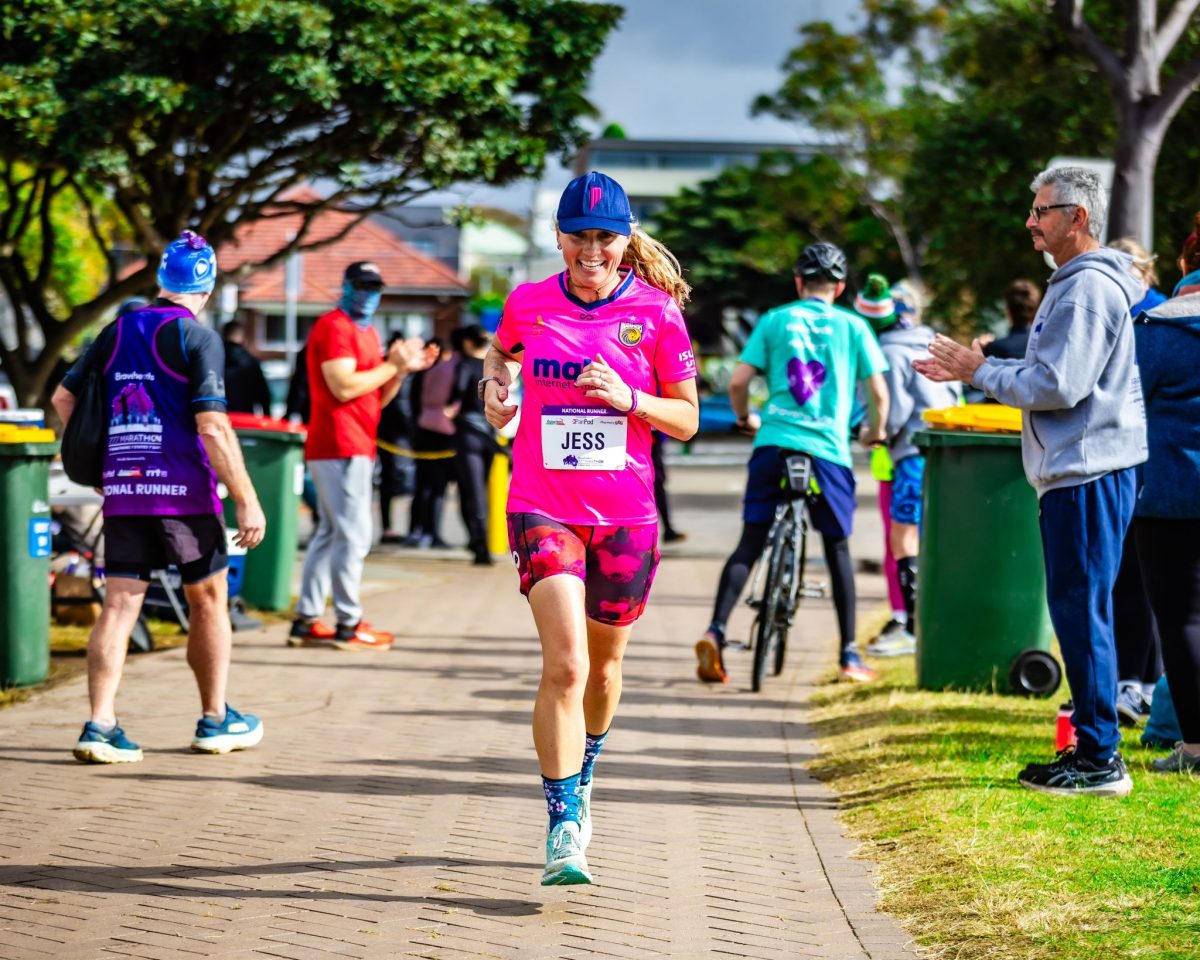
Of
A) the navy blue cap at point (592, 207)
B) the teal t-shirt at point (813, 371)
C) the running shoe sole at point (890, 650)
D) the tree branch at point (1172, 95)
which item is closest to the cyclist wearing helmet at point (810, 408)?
the teal t-shirt at point (813, 371)

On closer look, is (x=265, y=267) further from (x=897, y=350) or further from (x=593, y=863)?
(x=593, y=863)

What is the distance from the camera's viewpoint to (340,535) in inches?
379

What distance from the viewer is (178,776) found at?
21.2 feet

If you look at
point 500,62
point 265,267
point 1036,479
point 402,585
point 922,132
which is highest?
point 922,132

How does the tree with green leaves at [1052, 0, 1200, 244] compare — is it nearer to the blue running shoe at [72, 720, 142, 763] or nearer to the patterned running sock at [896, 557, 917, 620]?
the patterned running sock at [896, 557, 917, 620]

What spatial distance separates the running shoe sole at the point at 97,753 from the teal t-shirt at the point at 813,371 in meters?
3.60

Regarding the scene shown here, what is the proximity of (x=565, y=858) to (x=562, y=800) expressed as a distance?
0.16m

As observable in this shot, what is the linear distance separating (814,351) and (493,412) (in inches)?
153

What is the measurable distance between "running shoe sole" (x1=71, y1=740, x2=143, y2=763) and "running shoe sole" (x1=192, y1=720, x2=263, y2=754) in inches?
13.7

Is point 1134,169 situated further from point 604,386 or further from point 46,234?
point 46,234

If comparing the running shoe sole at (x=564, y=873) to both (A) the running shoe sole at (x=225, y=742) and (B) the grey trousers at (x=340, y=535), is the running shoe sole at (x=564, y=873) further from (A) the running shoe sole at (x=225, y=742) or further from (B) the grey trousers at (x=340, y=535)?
(B) the grey trousers at (x=340, y=535)

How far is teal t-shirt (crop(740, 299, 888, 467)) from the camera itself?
8617 mm

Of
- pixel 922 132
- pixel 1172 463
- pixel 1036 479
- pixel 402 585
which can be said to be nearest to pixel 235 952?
pixel 1036 479

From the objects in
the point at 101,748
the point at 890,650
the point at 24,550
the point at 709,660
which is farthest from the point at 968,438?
the point at 24,550
